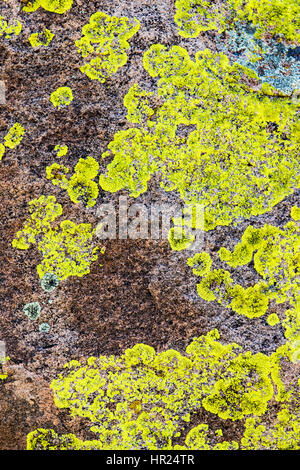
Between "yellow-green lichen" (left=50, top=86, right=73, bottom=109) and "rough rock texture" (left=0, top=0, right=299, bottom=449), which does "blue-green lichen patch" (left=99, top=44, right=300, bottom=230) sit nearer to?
"rough rock texture" (left=0, top=0, right=299, bottom=449)

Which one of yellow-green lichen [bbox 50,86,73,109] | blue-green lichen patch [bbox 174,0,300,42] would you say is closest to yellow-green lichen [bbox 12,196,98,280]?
yellow-green lichen [bbox 50,86,73,109]

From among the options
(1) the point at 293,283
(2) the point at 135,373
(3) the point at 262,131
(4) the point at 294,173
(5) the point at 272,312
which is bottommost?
(2) the point at 135,373

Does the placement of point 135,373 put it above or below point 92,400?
above

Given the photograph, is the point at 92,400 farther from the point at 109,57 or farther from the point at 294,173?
the point at 109,57

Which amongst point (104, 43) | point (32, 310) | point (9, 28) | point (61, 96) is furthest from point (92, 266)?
point (9, 28)

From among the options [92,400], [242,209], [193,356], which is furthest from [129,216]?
[92,400]
